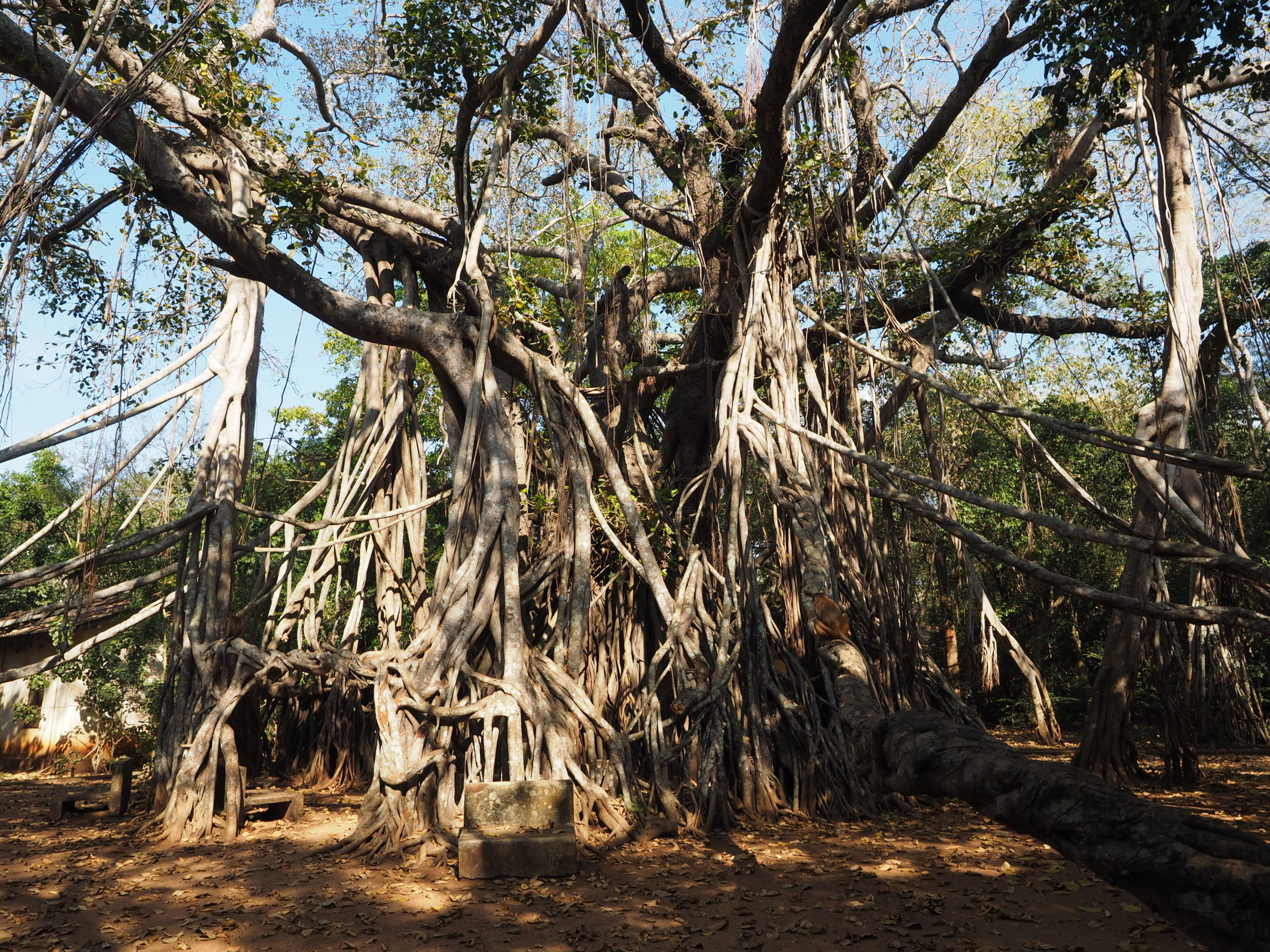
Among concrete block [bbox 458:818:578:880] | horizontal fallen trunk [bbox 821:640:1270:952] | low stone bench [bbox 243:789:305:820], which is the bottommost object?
concrete block [bbox 458:818:578:880]

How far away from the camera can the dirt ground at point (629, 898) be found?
3.42 metres

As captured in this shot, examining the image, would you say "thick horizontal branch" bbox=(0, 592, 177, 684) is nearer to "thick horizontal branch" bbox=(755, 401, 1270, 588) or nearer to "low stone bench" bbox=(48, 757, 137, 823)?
"low stone bench" bbox=(48, 757, 137, 823)

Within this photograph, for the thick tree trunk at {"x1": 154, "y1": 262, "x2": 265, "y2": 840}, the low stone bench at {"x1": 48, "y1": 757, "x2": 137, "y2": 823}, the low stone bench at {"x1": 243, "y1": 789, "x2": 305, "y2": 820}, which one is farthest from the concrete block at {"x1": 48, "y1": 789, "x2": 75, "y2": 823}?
the low stone bench at {"x1": 243, "y1": 789, "x2": 305, "y2": 820}

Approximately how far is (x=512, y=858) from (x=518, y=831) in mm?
199

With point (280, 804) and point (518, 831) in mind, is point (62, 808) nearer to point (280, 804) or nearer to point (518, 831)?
point (280, 804)

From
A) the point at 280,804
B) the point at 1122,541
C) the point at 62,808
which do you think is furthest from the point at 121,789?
the point at 1122,541

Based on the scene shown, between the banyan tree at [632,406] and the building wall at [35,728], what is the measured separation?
2.39 m

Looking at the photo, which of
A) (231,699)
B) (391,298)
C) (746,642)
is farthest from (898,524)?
(231,699)

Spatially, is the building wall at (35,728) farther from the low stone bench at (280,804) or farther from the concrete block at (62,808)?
the low stone bench at (280,804)

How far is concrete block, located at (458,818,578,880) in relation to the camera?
4277 millimetres

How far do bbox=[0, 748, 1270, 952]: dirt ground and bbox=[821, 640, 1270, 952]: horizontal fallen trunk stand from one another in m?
1.65

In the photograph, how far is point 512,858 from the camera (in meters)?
4.29

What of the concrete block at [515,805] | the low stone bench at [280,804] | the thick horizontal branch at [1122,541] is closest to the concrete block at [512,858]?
the concrete block at [515,805]

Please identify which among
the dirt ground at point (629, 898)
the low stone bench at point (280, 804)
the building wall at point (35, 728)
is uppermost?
the building wall at point (35, 728)
